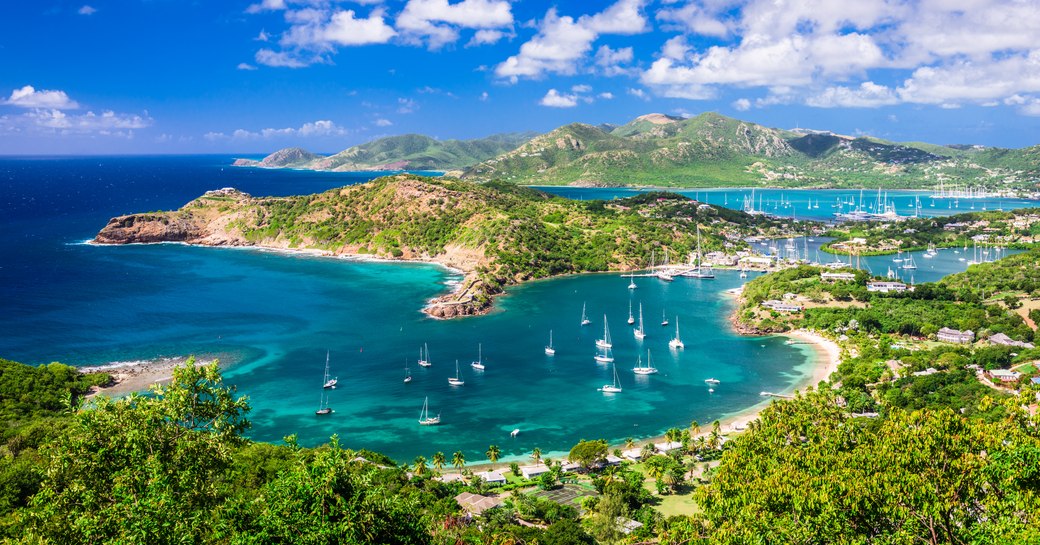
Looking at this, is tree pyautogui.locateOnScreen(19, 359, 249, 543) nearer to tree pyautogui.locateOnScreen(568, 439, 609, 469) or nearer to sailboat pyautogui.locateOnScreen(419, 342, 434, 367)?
tree pyautogui.locateOnScreen(568, 439, 609, 469)

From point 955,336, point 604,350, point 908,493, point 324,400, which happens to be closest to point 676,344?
point 604,350

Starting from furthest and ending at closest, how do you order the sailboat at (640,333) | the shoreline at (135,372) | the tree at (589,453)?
the sailboat at (640,333) < the shoreline at (135,372) < the tree at (589,453)

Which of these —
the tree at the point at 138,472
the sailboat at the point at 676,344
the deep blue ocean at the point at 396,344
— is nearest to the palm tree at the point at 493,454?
the deep blue ocean at the point at 396,344

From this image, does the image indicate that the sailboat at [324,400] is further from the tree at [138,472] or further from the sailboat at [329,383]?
the tree at [138,472]

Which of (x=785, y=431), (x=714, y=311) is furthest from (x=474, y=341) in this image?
(x=785, y=431)

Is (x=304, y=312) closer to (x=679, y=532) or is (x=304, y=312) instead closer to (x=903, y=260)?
(x=679, y=532)

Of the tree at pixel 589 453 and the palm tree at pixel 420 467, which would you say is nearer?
the palm tree at pixel 420 467
